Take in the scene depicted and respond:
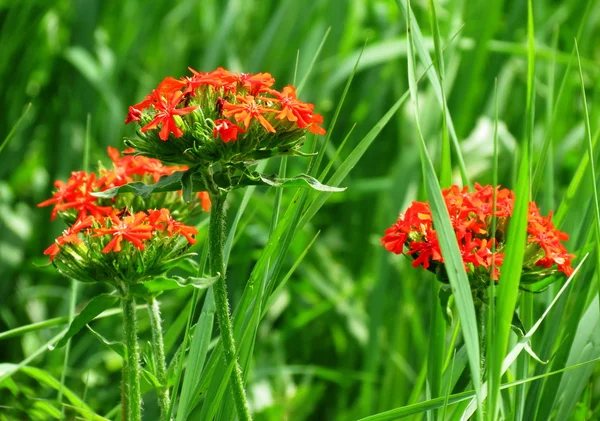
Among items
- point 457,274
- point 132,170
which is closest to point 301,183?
point 457,274

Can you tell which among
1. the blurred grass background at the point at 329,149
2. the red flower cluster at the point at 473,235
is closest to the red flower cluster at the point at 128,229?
the red flower cluster at the point at 473,235

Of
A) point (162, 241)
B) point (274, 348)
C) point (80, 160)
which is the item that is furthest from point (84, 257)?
point (80, 160)

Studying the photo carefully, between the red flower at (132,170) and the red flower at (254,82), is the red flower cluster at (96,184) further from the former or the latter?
the red flower at (254,82)

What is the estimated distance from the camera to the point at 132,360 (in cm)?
114

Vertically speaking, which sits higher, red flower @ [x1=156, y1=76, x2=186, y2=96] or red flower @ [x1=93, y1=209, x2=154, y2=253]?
red flower @ [x1=156, y1=76, x2=186, y2=96]

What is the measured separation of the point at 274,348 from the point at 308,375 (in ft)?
0.53

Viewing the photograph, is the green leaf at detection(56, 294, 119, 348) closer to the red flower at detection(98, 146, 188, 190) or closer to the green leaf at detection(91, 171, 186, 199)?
the green leaf at detection(91, 171, 186, 199)

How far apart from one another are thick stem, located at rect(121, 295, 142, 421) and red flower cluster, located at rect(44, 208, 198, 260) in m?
0.10

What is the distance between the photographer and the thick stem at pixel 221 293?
3.44 ft

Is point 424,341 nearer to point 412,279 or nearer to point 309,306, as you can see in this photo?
point 412,279

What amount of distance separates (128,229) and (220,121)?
0.18 metres

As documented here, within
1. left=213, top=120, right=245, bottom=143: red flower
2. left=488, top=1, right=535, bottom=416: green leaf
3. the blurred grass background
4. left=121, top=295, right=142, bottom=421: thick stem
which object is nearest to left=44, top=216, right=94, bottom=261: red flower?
left=121, top=295, right=142, bottom=421: thick stem

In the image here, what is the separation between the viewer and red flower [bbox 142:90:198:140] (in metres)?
1.01

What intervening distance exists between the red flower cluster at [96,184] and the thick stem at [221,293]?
177 mm
